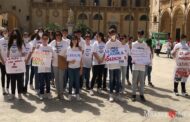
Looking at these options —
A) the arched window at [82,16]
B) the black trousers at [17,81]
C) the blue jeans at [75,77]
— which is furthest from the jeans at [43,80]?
the arched window at [82,16]

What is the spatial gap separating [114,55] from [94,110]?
6.35ft

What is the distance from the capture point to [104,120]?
27.7ft

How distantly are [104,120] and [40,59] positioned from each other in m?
3.08

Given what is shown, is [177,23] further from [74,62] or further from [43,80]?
[43,80]

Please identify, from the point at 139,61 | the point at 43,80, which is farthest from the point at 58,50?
the point at 139,61

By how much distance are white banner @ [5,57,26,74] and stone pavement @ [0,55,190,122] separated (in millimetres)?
851

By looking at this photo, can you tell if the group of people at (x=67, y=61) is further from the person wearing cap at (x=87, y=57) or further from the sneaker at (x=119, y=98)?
the person wearing cap at (x=87, y=57)

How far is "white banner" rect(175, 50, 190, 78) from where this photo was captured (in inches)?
463

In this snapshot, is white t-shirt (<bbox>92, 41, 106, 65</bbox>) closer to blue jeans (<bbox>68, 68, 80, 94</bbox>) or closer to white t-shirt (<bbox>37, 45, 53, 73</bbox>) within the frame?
blue jeans (<bbox>68, 68, 80, 94</bbox>)

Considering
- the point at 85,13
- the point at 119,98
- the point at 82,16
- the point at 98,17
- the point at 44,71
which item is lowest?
the point at 119,98

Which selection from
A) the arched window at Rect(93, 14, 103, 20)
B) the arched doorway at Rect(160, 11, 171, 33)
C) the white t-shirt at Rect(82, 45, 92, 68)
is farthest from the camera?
the arched window at Rect(93, 14, 103, 20)

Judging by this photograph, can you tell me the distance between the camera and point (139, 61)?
34.6 ft

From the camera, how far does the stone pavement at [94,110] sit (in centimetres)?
859

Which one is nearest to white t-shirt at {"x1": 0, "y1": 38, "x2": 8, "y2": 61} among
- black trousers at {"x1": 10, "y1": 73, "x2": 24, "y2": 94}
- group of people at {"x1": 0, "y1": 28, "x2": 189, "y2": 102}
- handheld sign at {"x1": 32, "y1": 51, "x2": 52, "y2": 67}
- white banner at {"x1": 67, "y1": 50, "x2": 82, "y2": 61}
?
group of people at {"x1": 0, "y1": 28, "x2": 189, "y2": 102}
